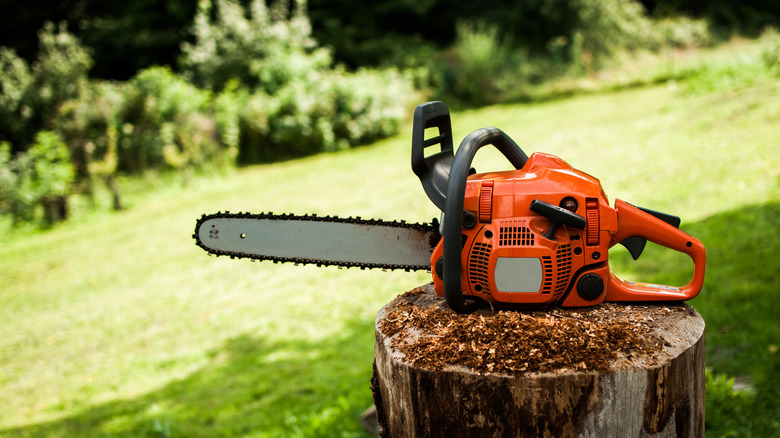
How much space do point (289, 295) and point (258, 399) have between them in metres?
1.72

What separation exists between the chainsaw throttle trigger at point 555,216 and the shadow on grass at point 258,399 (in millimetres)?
1941

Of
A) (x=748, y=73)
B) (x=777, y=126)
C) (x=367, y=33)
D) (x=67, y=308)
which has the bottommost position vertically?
(x=67, y=308)

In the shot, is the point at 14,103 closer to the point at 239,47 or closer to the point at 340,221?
the point at 239,47

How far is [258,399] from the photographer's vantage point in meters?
3.82

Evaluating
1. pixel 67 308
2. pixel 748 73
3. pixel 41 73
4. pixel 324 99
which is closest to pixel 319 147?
pixel 324 99

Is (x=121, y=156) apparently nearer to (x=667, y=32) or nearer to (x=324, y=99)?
(x=324, y=99)

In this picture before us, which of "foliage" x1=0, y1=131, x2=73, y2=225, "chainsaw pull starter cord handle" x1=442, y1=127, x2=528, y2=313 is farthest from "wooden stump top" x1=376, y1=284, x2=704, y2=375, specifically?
"foliage" x1=0, y1=131, x2=73, y2=225

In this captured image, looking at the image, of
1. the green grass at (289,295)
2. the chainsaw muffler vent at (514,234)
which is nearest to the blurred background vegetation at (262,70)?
the green grass at (289,295)

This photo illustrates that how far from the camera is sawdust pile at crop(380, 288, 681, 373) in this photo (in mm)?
1390

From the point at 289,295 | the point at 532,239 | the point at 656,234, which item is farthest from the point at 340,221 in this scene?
the point at 289,295

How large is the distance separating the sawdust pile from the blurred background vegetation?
934 cm

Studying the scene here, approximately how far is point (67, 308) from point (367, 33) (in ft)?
44.9

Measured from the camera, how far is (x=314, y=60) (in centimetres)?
1273

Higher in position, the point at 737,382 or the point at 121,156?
the point at 121,156
